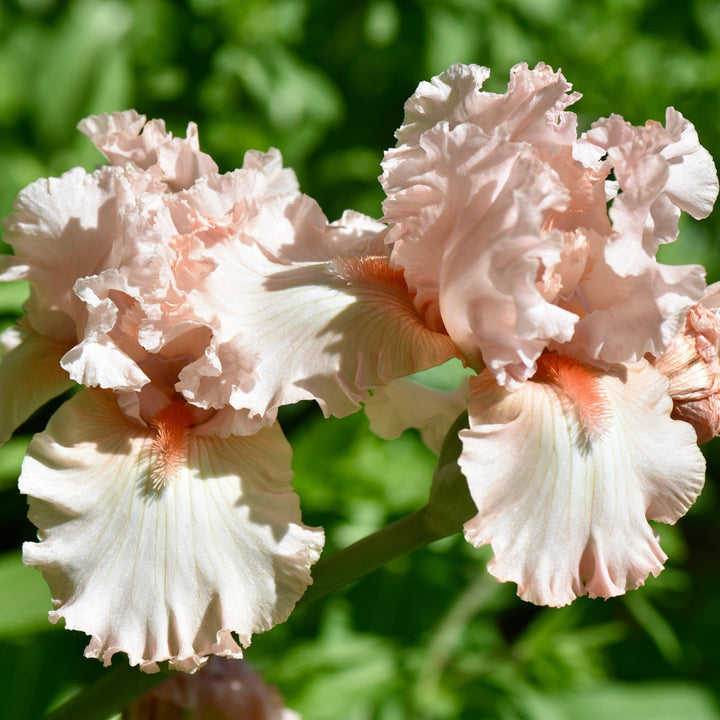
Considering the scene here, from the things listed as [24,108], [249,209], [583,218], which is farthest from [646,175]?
[24,108]

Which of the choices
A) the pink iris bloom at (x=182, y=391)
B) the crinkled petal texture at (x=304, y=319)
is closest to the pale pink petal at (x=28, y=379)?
the pink iris bloom at (x=182, y=391)

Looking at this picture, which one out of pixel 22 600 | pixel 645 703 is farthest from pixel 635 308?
pixel 645 703

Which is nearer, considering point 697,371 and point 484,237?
point 484,237

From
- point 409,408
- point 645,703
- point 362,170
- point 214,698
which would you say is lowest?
point 645,703

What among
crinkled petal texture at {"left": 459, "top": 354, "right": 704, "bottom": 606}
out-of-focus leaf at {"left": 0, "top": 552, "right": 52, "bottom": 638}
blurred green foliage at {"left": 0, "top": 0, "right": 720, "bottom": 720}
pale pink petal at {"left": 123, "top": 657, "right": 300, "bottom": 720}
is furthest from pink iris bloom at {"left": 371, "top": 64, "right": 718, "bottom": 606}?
blurred green foliage at {"left": 0, "top": 0, "right": 720, "bottom": 720}

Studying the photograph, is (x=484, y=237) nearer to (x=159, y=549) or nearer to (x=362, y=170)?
(x=159, y=549)

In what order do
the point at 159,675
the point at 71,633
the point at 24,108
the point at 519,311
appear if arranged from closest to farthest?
the point at 519,311 → the point at 159,675 → the point at 71,633 → the point at 24,108

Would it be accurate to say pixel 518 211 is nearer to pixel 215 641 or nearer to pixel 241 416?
pixel 241 416

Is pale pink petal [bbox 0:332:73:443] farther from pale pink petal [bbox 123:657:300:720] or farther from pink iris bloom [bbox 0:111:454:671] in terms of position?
pale pink petal [bbox 123:657:300:720]
